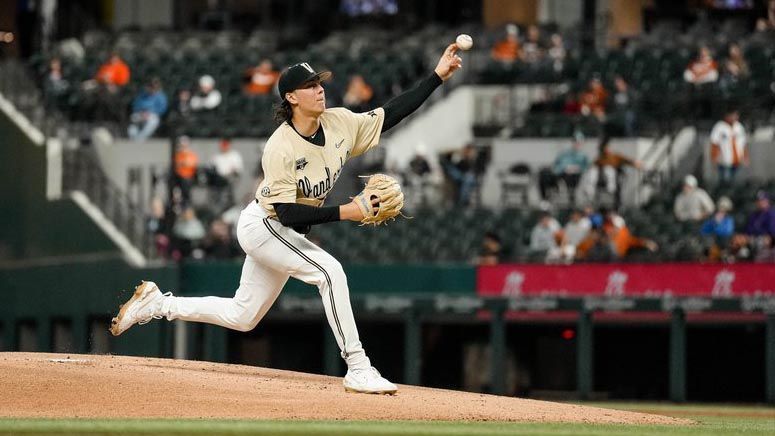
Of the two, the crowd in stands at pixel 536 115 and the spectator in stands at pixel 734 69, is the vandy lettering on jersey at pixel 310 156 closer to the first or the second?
the crowd in stands at pixel 536 115

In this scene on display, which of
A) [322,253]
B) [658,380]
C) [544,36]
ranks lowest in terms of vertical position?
[658,380]

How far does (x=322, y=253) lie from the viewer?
995 cm

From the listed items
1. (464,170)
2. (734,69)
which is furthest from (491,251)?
(734,69)

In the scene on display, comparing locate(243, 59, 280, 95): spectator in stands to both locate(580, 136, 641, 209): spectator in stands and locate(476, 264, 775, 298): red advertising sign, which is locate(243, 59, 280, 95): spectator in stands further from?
locate(476, 264, 775, 298): red advertising sign

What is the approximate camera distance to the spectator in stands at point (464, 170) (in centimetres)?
2169

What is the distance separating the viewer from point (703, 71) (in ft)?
74.8

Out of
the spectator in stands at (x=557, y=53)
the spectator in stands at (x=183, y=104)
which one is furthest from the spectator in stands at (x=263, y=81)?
the spectator in stands at (x=557, y=53)

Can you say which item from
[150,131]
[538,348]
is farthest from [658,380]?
[150,131]

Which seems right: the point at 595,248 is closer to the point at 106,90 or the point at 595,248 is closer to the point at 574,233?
the point at 574,233

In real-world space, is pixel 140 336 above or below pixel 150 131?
below

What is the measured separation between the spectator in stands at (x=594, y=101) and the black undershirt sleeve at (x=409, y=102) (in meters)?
12.5

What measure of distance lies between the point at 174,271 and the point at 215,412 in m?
10.5

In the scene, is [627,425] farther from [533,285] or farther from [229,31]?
[229,31]

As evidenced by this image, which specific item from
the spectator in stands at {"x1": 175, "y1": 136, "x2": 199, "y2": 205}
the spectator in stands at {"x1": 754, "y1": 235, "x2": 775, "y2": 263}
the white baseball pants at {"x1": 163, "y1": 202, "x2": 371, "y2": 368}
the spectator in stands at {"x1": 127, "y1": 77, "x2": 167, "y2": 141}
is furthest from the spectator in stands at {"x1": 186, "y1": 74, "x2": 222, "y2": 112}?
the white baseball pants at {"x1": 163, "y1": 202, "x2": 371, "y2": 368}
